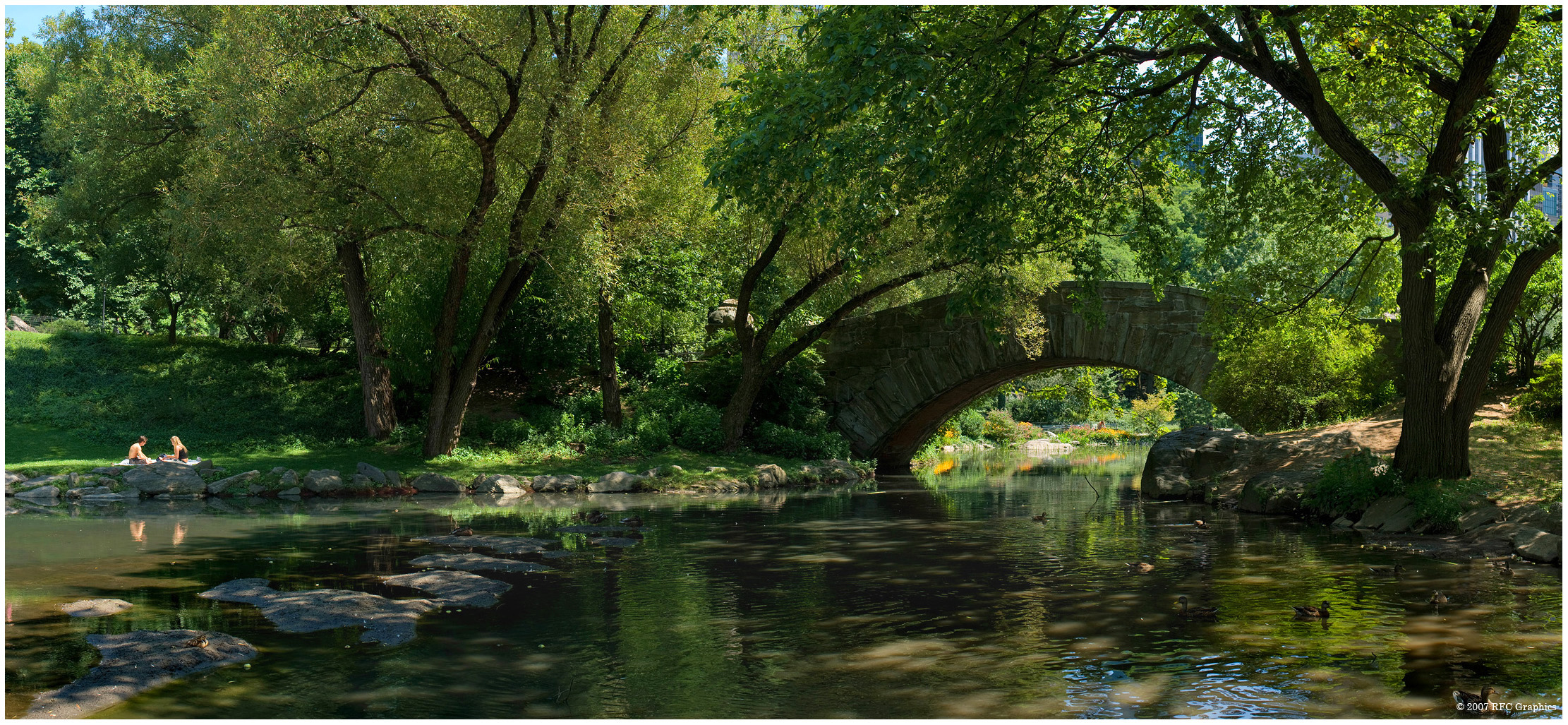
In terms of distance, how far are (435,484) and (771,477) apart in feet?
19.6

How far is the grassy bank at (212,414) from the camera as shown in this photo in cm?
1872

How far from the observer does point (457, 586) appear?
8203 mm

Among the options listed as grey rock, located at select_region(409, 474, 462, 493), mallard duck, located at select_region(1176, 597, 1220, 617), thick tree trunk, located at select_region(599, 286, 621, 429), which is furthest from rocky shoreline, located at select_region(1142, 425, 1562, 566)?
grey rock, located at select_region(409, 474, 462, 493)

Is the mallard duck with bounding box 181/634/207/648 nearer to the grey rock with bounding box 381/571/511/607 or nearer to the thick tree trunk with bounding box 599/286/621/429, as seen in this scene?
the grey rock with bounding box 381/571/511/607

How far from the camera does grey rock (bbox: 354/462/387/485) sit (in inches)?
666

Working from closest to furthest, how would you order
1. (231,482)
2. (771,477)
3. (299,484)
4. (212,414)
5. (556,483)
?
(231,482)
(299,484)
(556,483)
(771,477)
(212,414)

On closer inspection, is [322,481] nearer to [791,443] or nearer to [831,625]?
[791,443]

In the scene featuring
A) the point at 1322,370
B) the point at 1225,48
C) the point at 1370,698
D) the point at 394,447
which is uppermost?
the point at 1225,48

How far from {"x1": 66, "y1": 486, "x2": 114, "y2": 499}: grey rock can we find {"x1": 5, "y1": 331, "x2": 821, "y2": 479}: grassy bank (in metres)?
1.36

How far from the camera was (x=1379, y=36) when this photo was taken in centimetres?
1154

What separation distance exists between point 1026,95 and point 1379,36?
4.25 metres

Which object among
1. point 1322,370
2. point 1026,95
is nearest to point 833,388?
point 1322,370

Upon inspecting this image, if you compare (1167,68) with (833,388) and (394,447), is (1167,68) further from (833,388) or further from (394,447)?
(394,447)

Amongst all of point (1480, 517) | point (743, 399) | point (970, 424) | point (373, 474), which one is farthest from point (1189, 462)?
point (970, 424)
